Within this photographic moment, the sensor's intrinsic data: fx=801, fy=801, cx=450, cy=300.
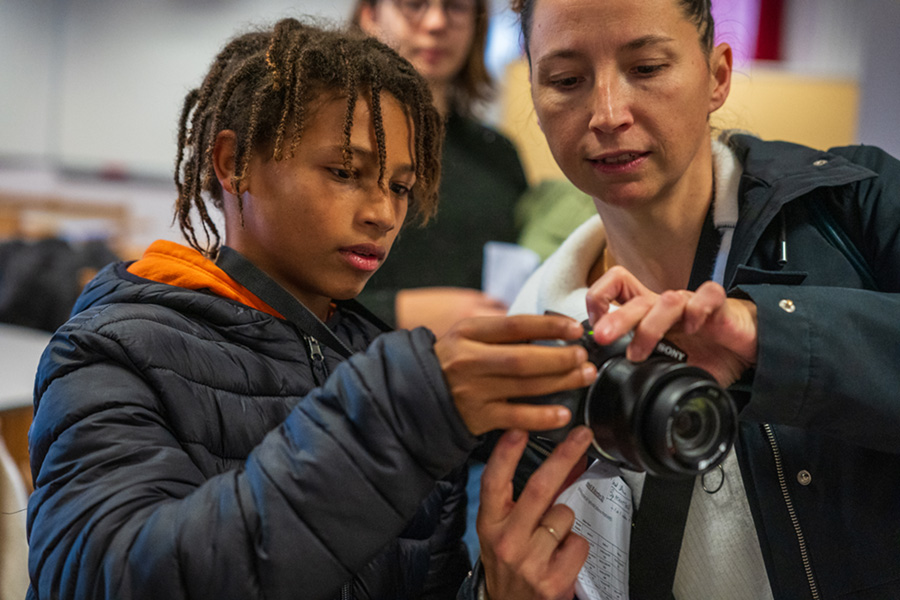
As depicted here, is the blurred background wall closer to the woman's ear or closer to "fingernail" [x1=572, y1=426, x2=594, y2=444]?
the woman's ear

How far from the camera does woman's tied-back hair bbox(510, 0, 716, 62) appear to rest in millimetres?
926

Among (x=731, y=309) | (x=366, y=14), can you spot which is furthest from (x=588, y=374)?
(x=366, y=14)

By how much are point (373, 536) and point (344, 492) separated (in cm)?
5

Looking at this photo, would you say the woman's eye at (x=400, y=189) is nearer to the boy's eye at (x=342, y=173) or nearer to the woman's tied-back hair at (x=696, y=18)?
the boy's eye at (x=342, y=173)

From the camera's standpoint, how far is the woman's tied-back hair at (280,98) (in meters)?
0.84

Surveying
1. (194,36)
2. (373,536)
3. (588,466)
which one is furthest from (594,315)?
(194,36)

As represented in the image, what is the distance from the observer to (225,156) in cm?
89

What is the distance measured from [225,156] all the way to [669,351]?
20.6 inches

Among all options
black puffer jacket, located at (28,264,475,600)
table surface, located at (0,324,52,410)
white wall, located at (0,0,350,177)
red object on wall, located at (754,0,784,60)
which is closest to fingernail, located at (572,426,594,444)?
black puffer jacket, located at (28,264,475,600)

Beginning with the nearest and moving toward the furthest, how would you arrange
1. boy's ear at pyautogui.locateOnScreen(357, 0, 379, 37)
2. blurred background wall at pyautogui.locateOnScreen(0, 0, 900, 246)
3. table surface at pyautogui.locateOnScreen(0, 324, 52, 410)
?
1. table surface at pyautogui.locateOnScreen(0, 324, 52, 410)
2. boy's ear at pyautogui.locateOnScreen(357, 0, 379, 37)
3. blurred background wall at pyautogui.locateOnScreen(0, 0, 900, 246)

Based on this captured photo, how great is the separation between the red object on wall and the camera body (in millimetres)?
3661

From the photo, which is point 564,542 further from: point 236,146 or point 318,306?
point 236,146

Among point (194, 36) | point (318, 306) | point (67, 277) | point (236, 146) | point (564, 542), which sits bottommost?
point (67, 277)

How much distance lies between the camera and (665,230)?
1032 mm
